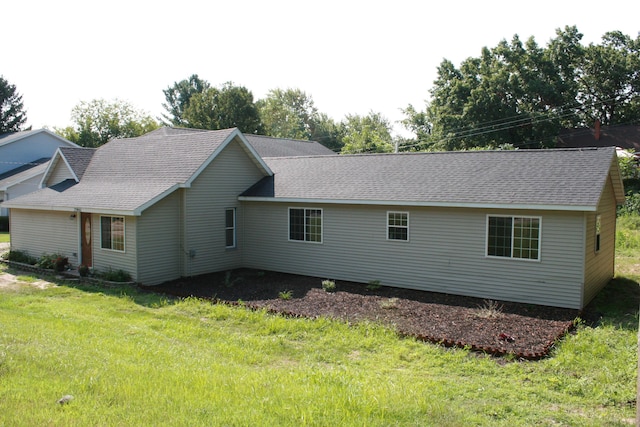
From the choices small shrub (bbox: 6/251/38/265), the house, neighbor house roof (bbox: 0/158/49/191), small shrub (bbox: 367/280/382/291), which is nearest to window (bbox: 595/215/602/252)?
the house

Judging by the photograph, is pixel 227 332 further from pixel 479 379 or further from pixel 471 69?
pixel 471 69

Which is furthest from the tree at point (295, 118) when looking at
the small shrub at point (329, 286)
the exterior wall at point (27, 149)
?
the small shrub at point (329, 286)

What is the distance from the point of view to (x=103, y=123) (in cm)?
6256

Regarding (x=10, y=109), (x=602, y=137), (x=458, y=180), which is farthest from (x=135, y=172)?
(x=10, y=109)

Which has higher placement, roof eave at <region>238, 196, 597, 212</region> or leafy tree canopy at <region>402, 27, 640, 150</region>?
leafy tree canopy at <region>402, 27, 640, 150</region>

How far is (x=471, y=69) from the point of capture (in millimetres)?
45000

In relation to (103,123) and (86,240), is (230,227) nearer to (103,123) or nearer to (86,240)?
(86,240)

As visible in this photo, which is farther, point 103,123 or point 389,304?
point 103,123

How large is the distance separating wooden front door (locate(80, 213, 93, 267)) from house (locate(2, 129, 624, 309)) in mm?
58

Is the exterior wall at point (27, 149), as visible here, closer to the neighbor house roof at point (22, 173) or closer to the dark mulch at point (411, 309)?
the neighbor house roof at point (22, 173)

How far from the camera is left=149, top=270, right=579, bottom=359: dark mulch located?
425 inches

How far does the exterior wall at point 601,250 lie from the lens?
1375 cm

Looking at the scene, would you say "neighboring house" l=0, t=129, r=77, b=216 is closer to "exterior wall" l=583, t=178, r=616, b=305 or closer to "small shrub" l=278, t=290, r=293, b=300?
"small shrub" l=278, t=290, r=293, b=300

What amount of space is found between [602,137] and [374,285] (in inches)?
1406
